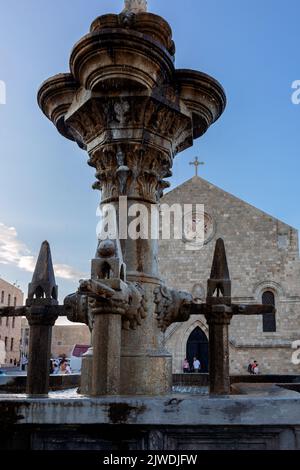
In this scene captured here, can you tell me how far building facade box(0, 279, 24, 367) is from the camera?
45.7m

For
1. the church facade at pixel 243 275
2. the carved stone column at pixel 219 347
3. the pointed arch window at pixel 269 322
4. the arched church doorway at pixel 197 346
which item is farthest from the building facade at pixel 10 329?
the carved stone column at pixel 219 347

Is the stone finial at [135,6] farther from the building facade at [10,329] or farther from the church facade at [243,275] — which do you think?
the building facade at [10,329]

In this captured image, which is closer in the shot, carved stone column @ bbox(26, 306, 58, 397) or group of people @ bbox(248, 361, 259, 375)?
carved stone column @ bbox(26, 306, 58, 397)

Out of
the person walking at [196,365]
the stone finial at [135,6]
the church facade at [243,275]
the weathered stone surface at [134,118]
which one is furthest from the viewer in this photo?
the church facade at [243,275]

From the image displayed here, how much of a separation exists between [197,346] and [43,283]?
70.4 ft

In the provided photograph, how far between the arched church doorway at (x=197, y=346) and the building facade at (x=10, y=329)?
23.8 m

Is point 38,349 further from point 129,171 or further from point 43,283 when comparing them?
point 129,171

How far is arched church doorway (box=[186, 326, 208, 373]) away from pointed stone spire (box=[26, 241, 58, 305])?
21.2m


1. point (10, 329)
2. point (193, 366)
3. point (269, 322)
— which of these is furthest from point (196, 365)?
point (10, 329)

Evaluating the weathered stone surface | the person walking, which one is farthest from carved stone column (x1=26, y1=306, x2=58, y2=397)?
the person walking

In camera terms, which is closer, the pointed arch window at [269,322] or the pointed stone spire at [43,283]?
the pointed stone spire at [43,283]

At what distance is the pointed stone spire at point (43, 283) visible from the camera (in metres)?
4.74

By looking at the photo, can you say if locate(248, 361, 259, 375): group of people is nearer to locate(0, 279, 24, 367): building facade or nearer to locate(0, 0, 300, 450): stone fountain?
locate(0, 0, 300, 450): stone fountain

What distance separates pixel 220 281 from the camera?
15.4ft
